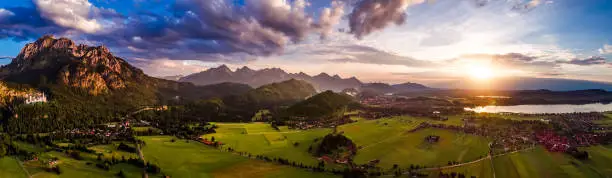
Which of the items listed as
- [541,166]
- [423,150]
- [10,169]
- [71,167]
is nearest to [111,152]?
[71,167]

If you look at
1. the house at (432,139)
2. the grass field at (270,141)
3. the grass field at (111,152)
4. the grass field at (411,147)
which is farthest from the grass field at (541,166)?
the grass field at (111,152)

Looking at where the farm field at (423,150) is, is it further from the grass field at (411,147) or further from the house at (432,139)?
the house at (432,139)

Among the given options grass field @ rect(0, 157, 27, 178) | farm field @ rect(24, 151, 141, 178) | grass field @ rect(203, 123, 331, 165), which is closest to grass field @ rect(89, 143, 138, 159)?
farm field @ rect(24, 151, 141, 178)

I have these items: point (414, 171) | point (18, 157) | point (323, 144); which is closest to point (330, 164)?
point (323, 144)

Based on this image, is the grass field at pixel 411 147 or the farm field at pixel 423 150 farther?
the grass field at pixel 411 147

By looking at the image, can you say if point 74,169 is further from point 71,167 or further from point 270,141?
point 270,141

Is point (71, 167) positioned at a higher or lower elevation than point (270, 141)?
higher
